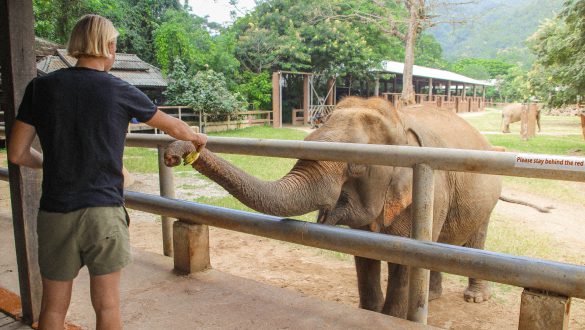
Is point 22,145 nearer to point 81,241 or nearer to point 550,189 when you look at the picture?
point 81,241

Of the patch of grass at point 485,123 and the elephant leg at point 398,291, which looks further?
the patch of grass at point 485,123

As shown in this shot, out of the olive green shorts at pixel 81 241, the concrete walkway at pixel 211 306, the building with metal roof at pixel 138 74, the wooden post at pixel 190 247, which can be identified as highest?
the building with metal roof at pixel 138 74

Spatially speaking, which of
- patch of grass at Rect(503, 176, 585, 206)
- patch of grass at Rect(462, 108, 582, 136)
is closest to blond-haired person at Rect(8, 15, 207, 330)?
patch of grass at Rect(503, 176, 585, 206)

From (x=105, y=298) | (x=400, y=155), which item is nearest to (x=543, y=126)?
(x=400, y=155)

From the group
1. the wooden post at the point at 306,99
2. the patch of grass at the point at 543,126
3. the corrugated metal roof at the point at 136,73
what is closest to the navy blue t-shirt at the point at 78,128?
the corrugated metal roof at the point at 136,73

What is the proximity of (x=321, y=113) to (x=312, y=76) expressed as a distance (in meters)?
2.35

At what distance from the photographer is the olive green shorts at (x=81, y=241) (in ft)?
6.13

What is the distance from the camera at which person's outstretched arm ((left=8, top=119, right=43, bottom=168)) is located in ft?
6.47

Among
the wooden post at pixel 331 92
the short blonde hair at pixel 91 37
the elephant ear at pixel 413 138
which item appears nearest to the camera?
the short blonde hair at pixel 91 37

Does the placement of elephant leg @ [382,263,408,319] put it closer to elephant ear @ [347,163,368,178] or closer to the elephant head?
the elephant head

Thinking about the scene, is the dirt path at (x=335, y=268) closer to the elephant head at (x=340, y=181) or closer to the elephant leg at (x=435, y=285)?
the elephant leg at (x=435, y=285)

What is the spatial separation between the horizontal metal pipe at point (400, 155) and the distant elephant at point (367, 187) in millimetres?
266

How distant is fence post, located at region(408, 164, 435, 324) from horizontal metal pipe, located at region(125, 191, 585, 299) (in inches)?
6.7

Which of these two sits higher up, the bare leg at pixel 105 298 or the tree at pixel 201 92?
the tree at pixel 201 92
